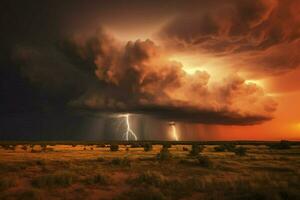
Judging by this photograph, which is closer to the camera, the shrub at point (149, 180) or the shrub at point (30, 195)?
the shrub at point (30, 195)

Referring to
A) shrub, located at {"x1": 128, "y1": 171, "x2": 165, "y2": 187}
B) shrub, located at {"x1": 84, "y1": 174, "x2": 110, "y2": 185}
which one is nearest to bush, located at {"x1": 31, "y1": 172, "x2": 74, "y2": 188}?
shrub, located at {"x1": 84, "y1": 174, "x2": 110, "y2": 185}

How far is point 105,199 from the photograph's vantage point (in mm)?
17281

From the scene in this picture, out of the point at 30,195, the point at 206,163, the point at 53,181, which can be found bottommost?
the point at 30,195

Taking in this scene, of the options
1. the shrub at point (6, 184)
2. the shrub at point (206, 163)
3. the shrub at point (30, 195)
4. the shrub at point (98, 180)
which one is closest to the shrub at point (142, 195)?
the shrub at point (98, 180)

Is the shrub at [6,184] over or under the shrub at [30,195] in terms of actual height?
over

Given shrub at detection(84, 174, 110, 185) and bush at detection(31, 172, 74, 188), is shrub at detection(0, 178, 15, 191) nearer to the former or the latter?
bush at detection(31, 172, 74, 188)

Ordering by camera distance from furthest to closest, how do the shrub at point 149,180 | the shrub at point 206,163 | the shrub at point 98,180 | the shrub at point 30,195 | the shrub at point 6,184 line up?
the shrub at point 206,163
the shrub at point 98,180
the shrub at point 149,180
the shrub at point 6,184
the shrub at point 30,195

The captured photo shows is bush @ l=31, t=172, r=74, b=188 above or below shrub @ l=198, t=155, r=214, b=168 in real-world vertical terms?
below

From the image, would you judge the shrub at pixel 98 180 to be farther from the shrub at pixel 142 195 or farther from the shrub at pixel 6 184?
the shrub at pixel 6 184

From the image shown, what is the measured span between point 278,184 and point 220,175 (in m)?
6.68

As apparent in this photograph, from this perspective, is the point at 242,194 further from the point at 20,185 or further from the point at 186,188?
the point at 20,185

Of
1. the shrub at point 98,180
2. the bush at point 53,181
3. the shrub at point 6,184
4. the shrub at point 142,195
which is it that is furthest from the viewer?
the shrub at point 98,180

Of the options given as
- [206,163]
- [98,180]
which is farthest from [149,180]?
[206,163]

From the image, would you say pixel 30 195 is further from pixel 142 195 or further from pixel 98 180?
pixel 142 195
